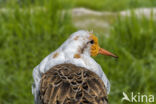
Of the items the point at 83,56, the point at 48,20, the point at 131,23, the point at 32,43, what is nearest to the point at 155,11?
the point at 131,23

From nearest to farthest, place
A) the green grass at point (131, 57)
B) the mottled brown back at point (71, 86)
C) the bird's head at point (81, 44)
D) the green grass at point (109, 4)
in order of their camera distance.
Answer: the mottled brown back at point (71, 86) → the bird's head at point (81, 44) → the green grass at point (131, 57) → the green grass at point (109, 4)

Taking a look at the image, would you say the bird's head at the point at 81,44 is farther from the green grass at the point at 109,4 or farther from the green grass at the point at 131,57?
the green grass at the point at 109,4

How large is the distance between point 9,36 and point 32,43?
15.7 inches

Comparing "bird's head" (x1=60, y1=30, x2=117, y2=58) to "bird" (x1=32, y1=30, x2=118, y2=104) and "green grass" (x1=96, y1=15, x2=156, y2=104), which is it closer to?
"bird" (x1=32, y1=30, x2=118, y2=104)

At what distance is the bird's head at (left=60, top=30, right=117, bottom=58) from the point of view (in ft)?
6.67

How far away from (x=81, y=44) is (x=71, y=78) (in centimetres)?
35

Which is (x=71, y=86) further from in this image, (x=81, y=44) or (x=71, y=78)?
(x=81, y=44)

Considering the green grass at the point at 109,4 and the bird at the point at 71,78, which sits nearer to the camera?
the bird at the point at 71,78

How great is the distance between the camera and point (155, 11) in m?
5.78

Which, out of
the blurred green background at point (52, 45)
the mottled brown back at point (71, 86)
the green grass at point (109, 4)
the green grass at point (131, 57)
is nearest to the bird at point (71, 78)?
the mottled brown back at point (71, 86)

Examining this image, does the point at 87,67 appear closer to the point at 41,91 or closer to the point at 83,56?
the point at 83,56

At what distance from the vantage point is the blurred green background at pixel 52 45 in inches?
142

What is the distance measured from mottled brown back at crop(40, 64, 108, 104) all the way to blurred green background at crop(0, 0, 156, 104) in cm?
144

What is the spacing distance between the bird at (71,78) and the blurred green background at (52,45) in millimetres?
1336
